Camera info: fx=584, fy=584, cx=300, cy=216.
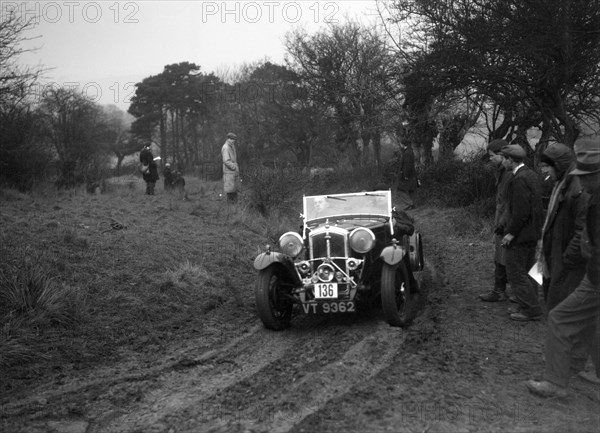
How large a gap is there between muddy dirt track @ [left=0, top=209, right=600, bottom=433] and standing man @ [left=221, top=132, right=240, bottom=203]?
8865mm

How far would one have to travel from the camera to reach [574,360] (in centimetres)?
471

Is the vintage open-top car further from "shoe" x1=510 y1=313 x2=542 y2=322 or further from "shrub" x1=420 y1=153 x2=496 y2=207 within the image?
"shrub" x1=420 y1=153 x2=496 y2=207

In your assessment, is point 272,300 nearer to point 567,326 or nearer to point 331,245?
point 331,245

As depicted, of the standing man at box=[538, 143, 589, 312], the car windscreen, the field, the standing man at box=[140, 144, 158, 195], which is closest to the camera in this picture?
the field

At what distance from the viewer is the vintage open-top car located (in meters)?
6.41

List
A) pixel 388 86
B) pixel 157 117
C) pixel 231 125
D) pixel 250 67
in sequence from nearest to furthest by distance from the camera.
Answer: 1. pixel 388 86
2. pixel 231 125
3. pixel 250 67
4. pixel 157 117

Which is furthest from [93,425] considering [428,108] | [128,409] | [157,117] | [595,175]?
[157,117]

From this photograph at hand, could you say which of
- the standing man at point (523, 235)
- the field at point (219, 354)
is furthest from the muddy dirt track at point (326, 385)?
the standing man at point (523, 235)

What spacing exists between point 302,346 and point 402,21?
11924 millimetres

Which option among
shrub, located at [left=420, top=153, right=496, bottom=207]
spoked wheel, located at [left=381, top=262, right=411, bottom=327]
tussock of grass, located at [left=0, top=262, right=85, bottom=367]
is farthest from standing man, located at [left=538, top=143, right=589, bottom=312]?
shrub, located at [left=420, top=153, right=496, bottom=207]

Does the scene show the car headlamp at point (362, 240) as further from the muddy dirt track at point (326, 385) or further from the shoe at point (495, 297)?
the shoe at point (495, 297)

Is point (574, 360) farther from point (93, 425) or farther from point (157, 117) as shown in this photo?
point (157, 117)

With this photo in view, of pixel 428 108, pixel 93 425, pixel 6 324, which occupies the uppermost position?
pixel 428 108

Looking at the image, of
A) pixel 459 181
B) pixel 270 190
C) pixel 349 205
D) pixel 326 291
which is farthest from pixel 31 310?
pixel 459 181
